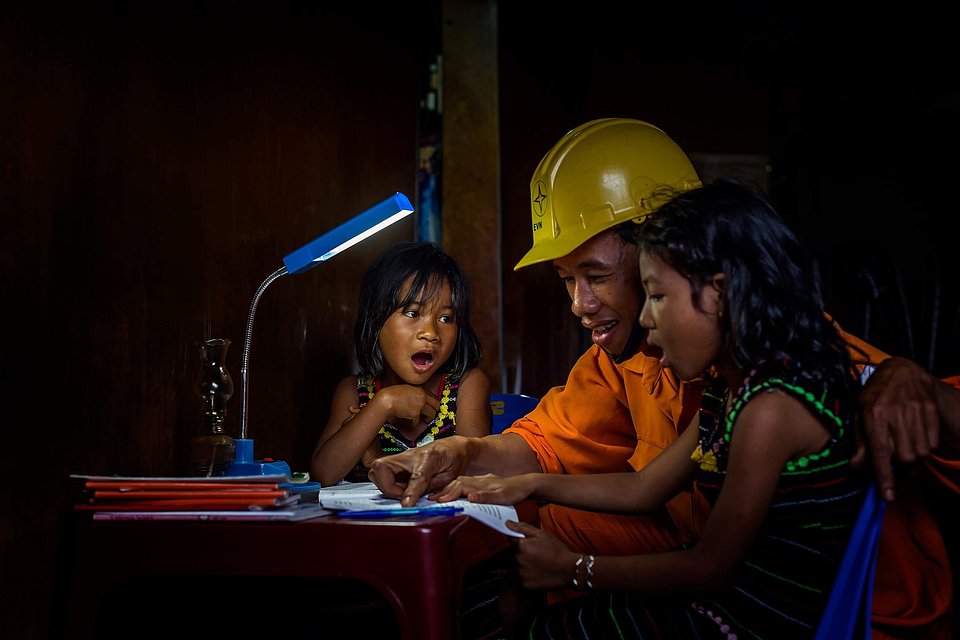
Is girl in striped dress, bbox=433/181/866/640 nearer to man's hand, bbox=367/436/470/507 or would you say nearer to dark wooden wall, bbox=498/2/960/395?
man's hand, bbox=367/436/470/507

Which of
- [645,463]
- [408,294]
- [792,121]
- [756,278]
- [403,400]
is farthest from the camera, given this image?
[792,121]

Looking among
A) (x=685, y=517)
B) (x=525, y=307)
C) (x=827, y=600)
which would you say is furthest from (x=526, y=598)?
(x=525, y=307)

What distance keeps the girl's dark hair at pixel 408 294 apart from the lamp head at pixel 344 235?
56 centimetres

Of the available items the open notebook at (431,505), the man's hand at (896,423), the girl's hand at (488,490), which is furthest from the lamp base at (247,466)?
the man's hand at (896,423)

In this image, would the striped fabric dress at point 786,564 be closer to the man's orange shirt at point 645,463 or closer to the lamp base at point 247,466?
the man's orange shirt at point 645,463

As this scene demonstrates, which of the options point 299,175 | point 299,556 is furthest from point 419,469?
point 299,175

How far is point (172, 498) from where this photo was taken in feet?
4.30

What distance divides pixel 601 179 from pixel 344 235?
0.68 metres

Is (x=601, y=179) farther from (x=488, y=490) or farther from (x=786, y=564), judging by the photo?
(x=786, y=564)

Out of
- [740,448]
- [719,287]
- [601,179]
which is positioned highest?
[601,179]

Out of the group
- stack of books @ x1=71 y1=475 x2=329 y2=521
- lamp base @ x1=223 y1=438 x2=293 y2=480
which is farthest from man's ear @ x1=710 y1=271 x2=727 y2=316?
lamp base @ x1=223 y1=438 x2=293 y2=480

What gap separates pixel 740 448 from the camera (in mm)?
1277

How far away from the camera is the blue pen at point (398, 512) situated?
1.32m

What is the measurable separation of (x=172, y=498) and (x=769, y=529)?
1.00 metres
